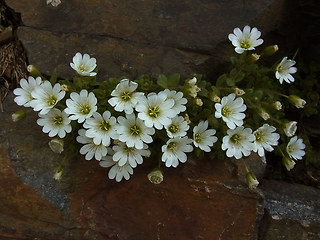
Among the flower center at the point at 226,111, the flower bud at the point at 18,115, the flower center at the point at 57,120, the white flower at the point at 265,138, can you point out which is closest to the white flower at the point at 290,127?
the white flower at the point at 265,138

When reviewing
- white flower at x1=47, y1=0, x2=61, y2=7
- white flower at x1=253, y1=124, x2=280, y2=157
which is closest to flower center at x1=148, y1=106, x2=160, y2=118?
white flower at x1=253, y1=124, x2=280, y2=157

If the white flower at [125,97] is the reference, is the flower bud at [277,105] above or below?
below

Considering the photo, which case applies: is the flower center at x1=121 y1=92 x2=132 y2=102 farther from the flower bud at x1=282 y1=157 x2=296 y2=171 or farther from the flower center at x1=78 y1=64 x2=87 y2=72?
the flower bud at x1=282 y1=157 x2=296 y2=171

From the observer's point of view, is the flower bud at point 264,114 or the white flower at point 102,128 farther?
the flower bud at point 264,114

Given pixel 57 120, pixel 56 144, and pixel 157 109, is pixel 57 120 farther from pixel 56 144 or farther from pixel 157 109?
pixel 157 109

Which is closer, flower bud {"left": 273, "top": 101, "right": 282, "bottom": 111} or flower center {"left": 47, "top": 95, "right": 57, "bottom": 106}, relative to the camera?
flower center {"left": 47, "top": 95, "right": 57, "bottom": 106}

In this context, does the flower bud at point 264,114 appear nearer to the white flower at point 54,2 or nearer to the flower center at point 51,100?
the flower center at point 51,100
